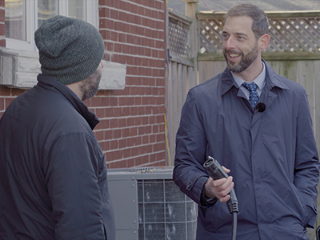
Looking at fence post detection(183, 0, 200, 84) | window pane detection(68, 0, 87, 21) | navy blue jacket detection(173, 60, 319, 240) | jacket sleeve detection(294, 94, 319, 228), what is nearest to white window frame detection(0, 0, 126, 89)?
window pane detection(68, 0, 87, 21)

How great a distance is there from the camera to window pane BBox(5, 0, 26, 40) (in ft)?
11.6

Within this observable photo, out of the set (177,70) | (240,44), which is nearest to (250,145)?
(240,44)

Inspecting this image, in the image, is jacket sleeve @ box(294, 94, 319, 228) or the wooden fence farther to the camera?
the wooden fence

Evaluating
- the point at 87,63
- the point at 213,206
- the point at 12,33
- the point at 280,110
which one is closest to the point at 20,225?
the point at 87,63

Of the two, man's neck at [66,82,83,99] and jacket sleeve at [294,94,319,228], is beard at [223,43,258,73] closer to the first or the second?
jacket sleeve at [294,94,319,228]

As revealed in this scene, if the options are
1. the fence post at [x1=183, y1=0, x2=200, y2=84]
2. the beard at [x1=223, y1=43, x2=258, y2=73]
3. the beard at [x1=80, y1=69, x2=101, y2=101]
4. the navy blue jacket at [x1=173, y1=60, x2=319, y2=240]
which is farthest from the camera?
the fence post at [x1=183, y1=0, x2=200, y2=84]

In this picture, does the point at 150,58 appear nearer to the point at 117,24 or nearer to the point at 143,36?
the point at 143,36

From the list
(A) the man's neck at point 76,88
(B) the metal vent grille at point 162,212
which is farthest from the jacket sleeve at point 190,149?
(A) the man's neck at point 76,88

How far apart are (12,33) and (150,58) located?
2091 mm

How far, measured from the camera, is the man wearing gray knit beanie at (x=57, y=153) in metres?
1.83

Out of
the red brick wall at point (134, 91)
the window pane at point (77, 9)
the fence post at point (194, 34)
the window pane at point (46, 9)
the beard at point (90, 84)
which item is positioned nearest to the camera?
the beard at point (90, 84)

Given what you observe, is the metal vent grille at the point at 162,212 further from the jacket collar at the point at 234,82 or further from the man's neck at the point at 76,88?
the man's neck at the point at 76,88

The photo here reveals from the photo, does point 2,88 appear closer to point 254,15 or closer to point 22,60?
point 22,60

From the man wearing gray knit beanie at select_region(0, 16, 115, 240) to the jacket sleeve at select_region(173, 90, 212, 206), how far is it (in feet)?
2.14
